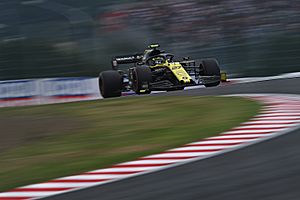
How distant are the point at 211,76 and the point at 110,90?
8.59 feet

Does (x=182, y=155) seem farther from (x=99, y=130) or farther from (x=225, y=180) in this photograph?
(x=99, y=130)

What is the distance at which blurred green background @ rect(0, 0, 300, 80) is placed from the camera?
17.2 m

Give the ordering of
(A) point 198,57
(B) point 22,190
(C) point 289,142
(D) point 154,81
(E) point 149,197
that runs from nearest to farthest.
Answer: (E) point 149,197
(B) point 22,190
(C) point 289,142
(D) point 154,81
(A) point 198,57

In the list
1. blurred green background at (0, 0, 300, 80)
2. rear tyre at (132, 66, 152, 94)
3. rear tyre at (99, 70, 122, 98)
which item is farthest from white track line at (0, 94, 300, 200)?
blurred green background at (0, 0, 300, 80)

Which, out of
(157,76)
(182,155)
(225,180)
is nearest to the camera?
(225,180)

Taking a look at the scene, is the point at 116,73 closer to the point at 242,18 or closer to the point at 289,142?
the point at 242,18

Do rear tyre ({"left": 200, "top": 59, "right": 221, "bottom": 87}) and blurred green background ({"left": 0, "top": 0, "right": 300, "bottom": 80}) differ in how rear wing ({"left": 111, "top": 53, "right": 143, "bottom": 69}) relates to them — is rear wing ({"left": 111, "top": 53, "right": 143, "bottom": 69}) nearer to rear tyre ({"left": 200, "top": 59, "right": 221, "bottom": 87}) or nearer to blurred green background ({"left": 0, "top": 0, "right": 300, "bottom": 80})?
rear tyre ({"left": 200, "top": 59, "right": 221, "bottom": 87})

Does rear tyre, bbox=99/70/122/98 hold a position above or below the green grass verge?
above

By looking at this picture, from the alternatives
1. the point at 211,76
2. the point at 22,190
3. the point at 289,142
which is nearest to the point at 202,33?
the point at 211,76

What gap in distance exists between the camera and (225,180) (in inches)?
193

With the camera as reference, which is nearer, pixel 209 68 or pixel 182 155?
pixel 182 155

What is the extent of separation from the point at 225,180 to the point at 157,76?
33.2 feet

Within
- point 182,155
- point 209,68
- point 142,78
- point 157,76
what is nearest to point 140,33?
point 157,76

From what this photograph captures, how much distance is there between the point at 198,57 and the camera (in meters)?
18.3
